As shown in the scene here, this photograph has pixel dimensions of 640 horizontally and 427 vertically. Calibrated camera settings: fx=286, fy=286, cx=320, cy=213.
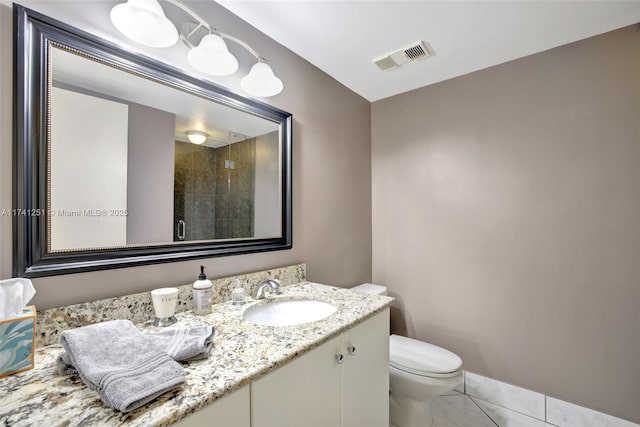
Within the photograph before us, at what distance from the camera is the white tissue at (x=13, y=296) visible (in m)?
0.69

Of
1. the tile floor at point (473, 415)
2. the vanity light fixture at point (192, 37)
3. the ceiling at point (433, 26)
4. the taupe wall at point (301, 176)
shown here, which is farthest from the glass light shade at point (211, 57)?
the tile floor at point (473, 415)

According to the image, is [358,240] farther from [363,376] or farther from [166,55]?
[166,55]

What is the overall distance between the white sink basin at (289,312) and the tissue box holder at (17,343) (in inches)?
25.9

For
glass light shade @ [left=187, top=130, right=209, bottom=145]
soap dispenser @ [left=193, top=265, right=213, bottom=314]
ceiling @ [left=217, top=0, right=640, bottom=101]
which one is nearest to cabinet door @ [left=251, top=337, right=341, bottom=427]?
soap dispenser @ [left=193, top=265, right=213, bottom=314]

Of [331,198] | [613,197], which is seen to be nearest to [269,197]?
[331,198]

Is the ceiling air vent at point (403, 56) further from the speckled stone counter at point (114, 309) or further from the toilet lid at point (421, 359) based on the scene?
the toilet lid at point (421, 359)

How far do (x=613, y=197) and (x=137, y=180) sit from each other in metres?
2.29

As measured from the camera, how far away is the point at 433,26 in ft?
4.97

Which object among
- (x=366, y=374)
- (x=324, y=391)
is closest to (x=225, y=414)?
(x=324, y=391)

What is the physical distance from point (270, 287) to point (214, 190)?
54 cm

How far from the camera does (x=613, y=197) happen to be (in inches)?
60.2

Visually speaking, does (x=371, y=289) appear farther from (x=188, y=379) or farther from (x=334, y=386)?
(x=188, y=379)

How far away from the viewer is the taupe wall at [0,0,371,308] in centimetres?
86

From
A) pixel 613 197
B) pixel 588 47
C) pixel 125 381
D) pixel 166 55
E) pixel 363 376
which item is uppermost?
pixel 588 47
